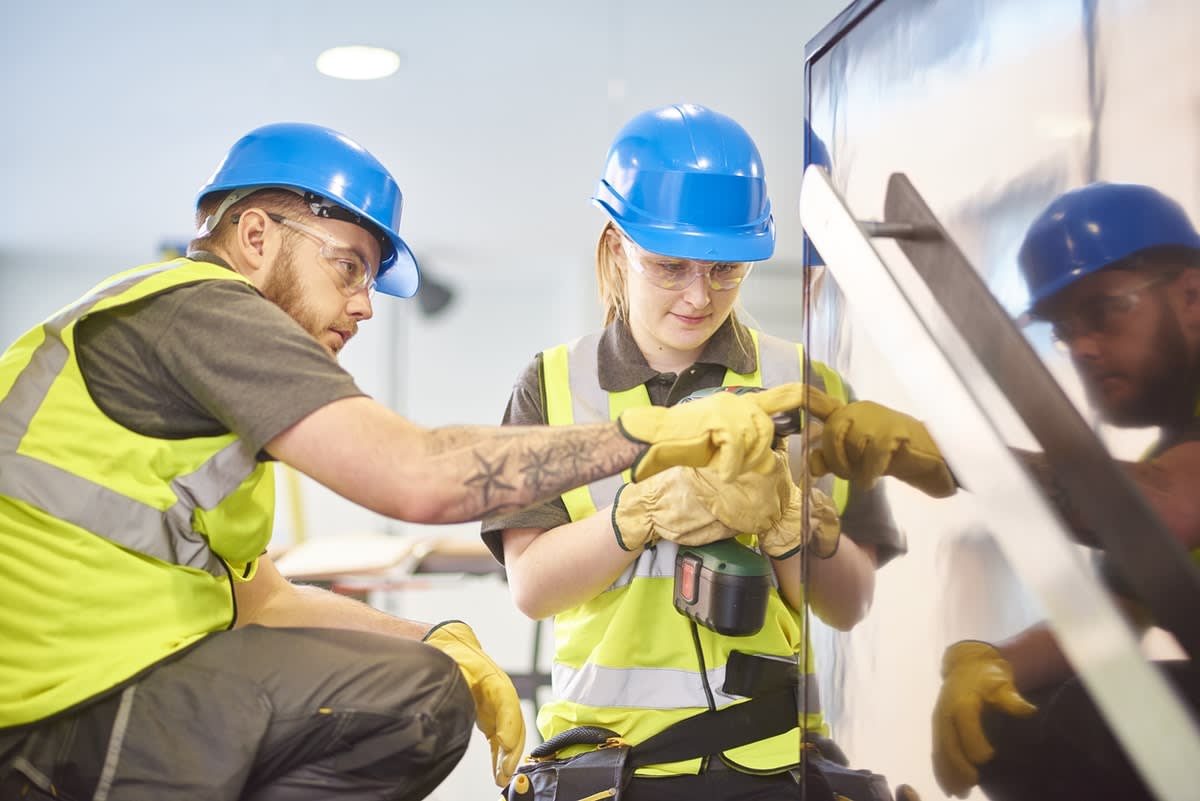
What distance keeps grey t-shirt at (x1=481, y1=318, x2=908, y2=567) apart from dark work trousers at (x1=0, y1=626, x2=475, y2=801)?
53 cm

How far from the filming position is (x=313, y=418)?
39.1 inches

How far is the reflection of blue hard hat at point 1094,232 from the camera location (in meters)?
0.48

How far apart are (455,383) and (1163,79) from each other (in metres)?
6.28

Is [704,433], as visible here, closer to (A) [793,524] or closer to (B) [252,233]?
(A) [793,524]

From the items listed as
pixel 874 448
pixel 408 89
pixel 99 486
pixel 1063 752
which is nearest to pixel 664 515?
pixel 874 448

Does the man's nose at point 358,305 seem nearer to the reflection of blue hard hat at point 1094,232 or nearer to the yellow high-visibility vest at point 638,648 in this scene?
the yellow high-visibility vest at point 638,648

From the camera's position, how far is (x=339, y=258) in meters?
1.36

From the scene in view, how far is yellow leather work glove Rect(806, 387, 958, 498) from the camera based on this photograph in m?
0.73

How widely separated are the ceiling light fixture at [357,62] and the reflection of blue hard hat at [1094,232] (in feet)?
10.5

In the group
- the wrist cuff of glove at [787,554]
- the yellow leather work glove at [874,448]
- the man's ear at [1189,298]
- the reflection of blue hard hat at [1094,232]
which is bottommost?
the wrist cuff of glove at [787,554]

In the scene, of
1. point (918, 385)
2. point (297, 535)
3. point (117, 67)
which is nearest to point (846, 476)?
point (918, 385)

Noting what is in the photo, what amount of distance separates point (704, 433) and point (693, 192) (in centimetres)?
57

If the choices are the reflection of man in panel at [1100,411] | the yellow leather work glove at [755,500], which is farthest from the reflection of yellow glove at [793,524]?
the reflection of man in panel at [1100,411]

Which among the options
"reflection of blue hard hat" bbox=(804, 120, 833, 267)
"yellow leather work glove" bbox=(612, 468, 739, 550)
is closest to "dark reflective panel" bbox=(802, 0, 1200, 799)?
"reflection of blue hard hat" bbox=(804, 120, 833, 267)
